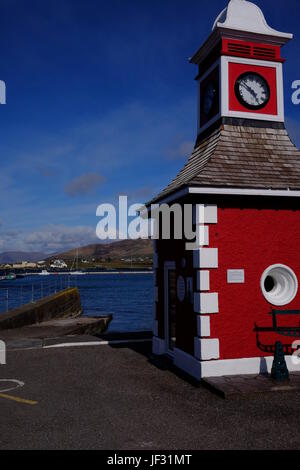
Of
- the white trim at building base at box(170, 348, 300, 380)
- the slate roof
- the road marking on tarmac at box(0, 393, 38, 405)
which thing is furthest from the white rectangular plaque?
the road marking on tarmac at box(0, 393, 38, 405)

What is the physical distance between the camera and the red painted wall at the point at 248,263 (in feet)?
29.6

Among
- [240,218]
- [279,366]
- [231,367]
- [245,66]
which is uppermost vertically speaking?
[245,66]

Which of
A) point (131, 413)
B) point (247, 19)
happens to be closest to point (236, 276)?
point (131, 413)

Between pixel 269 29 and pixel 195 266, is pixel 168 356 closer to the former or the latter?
pixel 195 266

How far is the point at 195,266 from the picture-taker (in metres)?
9.16

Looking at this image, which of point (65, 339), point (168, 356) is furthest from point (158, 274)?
point (65, 339)

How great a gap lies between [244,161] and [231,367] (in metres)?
4.52

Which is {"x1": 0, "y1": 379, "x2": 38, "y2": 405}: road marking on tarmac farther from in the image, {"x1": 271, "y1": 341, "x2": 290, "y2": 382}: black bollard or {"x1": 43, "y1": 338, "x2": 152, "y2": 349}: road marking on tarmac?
{"x1": 271, "y1": 341, "x2": 290, "y2": 382}: black bollard

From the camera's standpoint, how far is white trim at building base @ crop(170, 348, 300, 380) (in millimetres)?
8766

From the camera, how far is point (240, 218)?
9297 mm

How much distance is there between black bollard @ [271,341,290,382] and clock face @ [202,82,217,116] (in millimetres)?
6186

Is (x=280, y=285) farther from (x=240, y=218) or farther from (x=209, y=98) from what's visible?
(x=209, y=98)

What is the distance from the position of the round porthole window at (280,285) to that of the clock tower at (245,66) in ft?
12.7
